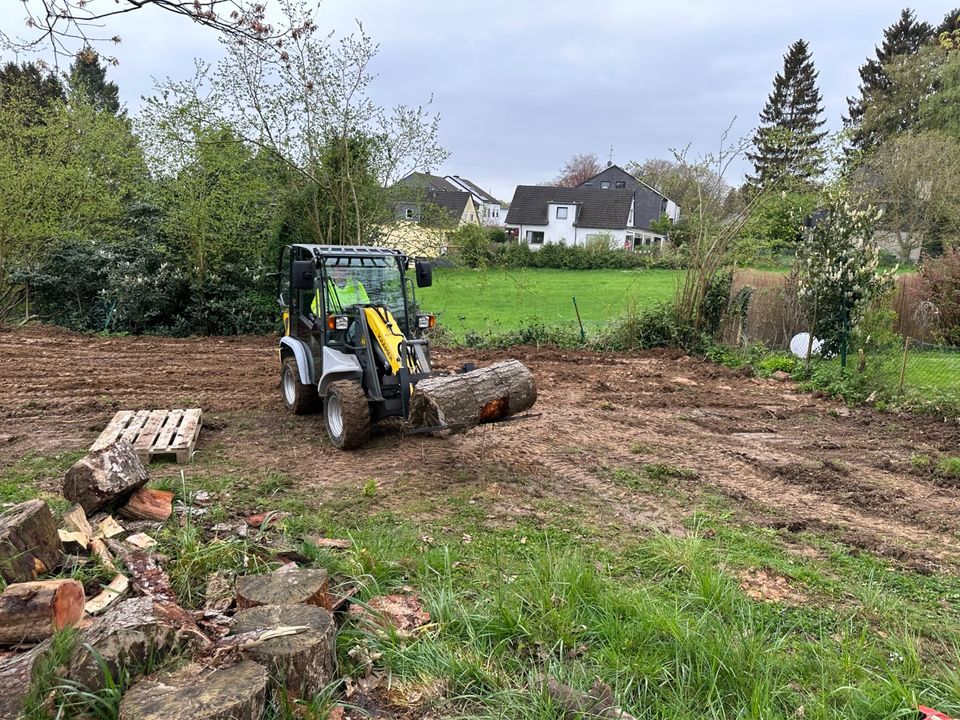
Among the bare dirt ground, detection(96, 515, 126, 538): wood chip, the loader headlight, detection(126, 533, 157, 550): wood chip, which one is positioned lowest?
the bare dirt ground

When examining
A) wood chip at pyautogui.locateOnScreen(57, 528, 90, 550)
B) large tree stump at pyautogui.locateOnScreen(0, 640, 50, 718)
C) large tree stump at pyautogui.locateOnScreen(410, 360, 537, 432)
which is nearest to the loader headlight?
large tree stump at pyautogui.locateOnScreen(410, 360, 537, 432)

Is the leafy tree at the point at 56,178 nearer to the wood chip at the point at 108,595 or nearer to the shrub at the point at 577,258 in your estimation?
the wood chip at the point at 108,595

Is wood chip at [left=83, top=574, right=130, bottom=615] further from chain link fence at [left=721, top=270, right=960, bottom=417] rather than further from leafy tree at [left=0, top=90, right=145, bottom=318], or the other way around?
leafy tree at [left=0, top=90, right=145, bottom=318]

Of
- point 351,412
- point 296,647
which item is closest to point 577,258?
point 351,412

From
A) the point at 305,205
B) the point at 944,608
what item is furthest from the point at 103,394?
the point at 944,608

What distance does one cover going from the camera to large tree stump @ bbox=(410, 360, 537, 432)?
5867mm

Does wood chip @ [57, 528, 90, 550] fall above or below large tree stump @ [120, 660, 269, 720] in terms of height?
below

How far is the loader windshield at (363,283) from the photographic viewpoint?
711cm

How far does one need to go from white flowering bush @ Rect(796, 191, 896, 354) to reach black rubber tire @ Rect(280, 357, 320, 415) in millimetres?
8269

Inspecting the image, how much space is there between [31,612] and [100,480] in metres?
1.53

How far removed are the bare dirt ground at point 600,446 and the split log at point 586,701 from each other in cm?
237

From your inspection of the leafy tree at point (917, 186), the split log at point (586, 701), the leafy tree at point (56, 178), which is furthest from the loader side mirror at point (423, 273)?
the leafy tree at point (917, 186)

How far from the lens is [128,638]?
8.62 ft

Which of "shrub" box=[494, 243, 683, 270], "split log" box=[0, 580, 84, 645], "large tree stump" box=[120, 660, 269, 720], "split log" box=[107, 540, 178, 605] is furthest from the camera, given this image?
"shrub" box=[494, 243, 683, 270]
